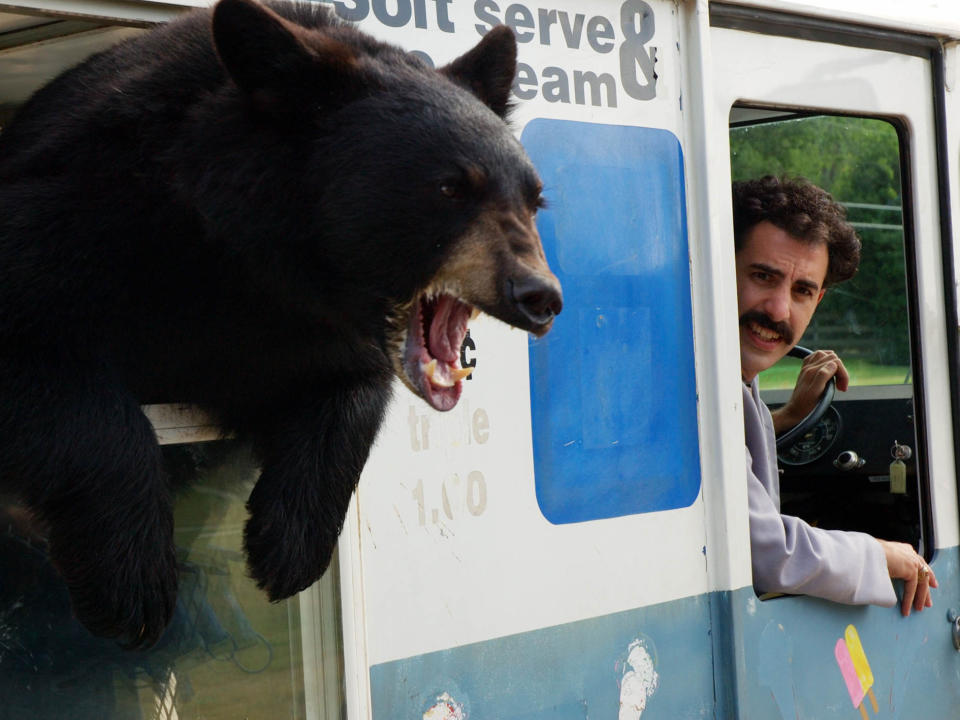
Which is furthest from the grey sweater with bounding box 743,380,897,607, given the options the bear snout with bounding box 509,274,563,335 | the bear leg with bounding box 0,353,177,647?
the bear leg with bounding box 0,353,177,647

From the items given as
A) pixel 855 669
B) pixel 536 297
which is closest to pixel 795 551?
pixel 855 669

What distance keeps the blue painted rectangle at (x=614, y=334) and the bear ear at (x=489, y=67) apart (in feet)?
2.15

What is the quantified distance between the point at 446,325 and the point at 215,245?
0.33 meters

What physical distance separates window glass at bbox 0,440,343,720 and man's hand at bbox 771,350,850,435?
7.23 feet

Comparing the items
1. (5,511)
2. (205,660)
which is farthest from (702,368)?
(5,511)

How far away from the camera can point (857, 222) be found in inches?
198

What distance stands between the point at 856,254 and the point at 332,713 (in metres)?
2.28

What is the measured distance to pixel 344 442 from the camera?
6.50ft

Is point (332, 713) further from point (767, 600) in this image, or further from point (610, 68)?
point (610, 68)

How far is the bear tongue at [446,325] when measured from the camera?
1776 millimetres

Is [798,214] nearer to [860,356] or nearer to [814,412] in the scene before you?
[814,412]

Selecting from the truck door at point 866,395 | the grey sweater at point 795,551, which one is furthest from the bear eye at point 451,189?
the grey sweater at point 795,551

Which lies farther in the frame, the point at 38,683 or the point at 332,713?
the point at 332,713

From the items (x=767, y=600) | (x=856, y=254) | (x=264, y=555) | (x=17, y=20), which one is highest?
(x=17, y=20)
